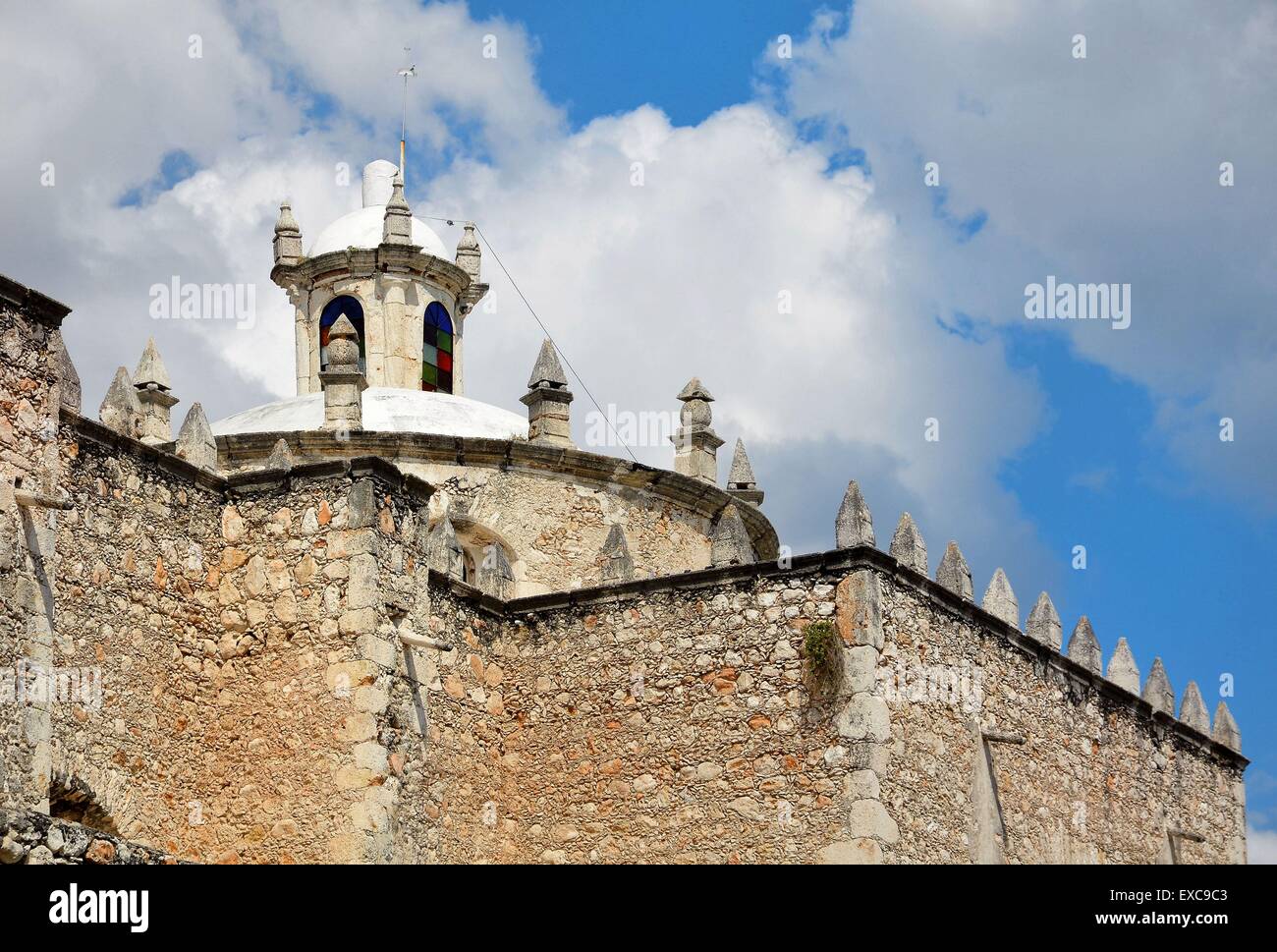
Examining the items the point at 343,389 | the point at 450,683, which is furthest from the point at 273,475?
the point at 343,389

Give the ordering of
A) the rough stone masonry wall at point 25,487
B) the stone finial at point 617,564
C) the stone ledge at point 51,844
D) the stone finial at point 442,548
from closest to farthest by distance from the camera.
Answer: the stone ledge at point 51,844 → the rough stone masonry wall at point 25,487 → the stone finial at point 442,548 → the stone finial at point 617,564

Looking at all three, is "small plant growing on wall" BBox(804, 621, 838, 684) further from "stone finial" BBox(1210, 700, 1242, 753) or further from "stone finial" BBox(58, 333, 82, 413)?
"stone finial" BBox(1210, 700, 1242, 753)

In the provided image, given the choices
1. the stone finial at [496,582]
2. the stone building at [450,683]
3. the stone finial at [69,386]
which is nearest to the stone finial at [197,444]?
the stone building at [450,683]

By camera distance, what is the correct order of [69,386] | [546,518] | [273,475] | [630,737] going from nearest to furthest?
1. [69,386]
2. [273,475]
3. [630,737]
4. [546,518]

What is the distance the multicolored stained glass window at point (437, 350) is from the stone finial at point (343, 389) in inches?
208

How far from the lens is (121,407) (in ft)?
62.5

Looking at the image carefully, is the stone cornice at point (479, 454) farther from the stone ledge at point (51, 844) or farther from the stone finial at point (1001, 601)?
the stone ledge at point (51, 844)

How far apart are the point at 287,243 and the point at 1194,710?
1416cm

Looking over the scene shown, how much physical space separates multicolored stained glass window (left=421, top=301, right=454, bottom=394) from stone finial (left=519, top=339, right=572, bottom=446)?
3323 millimetres

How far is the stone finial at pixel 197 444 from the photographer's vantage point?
18500 mm

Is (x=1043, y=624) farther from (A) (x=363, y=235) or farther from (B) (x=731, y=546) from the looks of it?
(A) (x=363, y=235)

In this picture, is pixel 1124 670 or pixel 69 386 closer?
pixel 69 386
